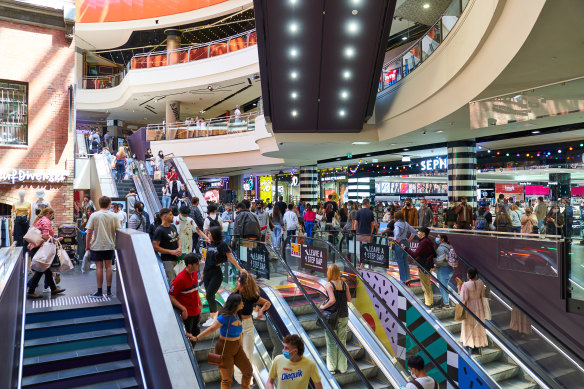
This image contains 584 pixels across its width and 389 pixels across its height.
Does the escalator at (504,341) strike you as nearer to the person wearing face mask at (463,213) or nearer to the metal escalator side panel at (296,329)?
the metal escalator side panel at (296,329)

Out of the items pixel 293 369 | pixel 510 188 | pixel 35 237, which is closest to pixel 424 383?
pixel 293 369

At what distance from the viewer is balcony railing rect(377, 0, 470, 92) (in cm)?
1042

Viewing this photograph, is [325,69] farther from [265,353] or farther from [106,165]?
[106,165]

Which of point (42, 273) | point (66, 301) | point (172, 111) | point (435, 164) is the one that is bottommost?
point (66, 301)

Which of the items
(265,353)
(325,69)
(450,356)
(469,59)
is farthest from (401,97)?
(265,353)

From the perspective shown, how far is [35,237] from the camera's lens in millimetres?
7402

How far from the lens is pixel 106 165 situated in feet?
57.0

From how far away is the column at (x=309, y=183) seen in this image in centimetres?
2706

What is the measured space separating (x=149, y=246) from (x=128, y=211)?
5.80m

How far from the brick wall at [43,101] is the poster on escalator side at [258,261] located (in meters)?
6.10

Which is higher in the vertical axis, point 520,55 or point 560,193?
point 520,55

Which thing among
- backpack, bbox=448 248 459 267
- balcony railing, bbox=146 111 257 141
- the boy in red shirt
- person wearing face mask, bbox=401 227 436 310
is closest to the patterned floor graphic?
the boy in red shirt

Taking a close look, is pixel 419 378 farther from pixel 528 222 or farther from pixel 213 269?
pixel 528 222

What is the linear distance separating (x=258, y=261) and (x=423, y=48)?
723 cm
